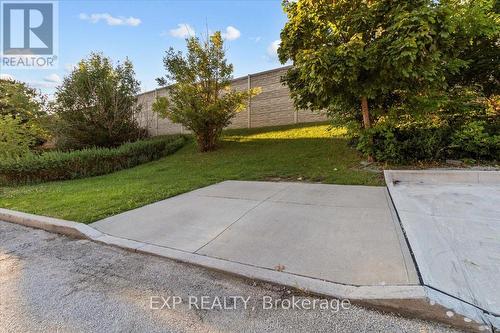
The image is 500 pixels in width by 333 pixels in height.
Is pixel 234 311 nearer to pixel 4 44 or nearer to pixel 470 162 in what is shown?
pixel 470 162

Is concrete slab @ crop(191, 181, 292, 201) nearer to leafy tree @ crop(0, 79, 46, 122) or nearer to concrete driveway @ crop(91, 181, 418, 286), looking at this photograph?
concrete driveway @ crop(91, 181, 418, 286)

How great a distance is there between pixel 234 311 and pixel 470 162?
622cm

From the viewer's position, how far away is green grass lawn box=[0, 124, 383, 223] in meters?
5.34

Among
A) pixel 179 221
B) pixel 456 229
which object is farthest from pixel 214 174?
pixel 456 229

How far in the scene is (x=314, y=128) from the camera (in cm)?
1093

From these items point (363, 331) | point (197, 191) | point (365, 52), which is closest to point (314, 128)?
point (365, 52)

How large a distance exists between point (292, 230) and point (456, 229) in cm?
180

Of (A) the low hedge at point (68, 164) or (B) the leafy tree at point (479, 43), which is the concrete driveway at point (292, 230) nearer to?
(B) the leafy tree at point (479, 43)

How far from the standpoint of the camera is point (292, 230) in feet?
11.0

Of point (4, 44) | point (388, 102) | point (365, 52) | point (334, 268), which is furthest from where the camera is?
point (4, 44)

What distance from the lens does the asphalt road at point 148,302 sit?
6.23 feet

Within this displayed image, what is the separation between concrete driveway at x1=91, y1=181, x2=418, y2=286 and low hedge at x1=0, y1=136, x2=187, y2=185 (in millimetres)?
Answer: 6394

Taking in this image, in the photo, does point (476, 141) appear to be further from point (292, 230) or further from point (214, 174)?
point (214, 174)

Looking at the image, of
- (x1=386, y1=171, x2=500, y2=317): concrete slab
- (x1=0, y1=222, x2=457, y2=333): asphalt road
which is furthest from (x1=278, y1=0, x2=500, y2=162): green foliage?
(x1=0, y1=222, x2=457, y2=333): asphalt road
